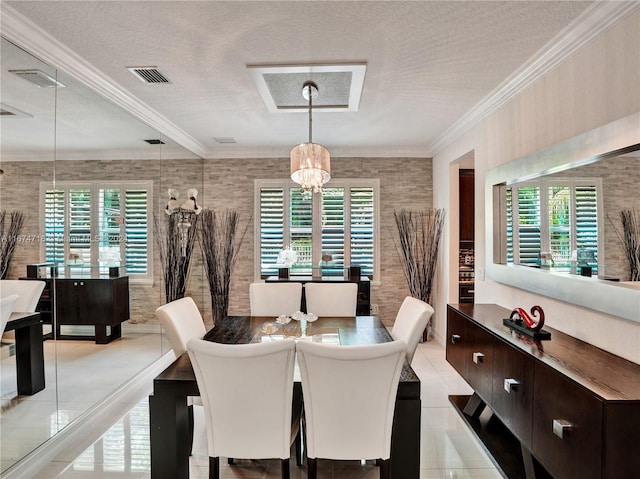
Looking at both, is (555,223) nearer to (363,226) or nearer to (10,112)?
(363,226)

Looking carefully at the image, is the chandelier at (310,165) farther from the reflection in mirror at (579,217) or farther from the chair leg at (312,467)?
the chair leg at (312,467)

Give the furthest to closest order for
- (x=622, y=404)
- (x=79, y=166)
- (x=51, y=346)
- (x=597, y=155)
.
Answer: (x=79, y=166)
(x=51, y=346)
(x=597, y=155)
(x=622, y=404)

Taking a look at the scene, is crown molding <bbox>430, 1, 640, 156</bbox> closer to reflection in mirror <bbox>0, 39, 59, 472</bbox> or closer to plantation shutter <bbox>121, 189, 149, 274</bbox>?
reflection in mirror <bbox>0, 39, 59, 472</bbox>

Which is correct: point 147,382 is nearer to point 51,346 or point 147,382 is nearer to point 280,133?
point 51,346

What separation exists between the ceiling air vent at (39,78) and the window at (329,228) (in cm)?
314

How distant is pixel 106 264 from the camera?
3.34 m

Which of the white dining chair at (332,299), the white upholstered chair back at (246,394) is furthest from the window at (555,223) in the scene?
the white upholstered chair back at (246,394)

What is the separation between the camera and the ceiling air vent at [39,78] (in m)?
2.32

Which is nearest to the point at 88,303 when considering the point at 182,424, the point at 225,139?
the point at 182,424

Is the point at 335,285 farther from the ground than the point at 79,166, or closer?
closer

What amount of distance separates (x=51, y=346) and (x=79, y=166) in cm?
133

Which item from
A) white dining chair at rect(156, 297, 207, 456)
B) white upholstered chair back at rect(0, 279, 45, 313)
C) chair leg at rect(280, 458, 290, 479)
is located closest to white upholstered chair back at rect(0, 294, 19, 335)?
white upholstered chair back at rect(0, 279, 45, 313)

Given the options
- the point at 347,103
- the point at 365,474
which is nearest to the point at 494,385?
the point at 365,474

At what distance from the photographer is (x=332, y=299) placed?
3709 millimetres
